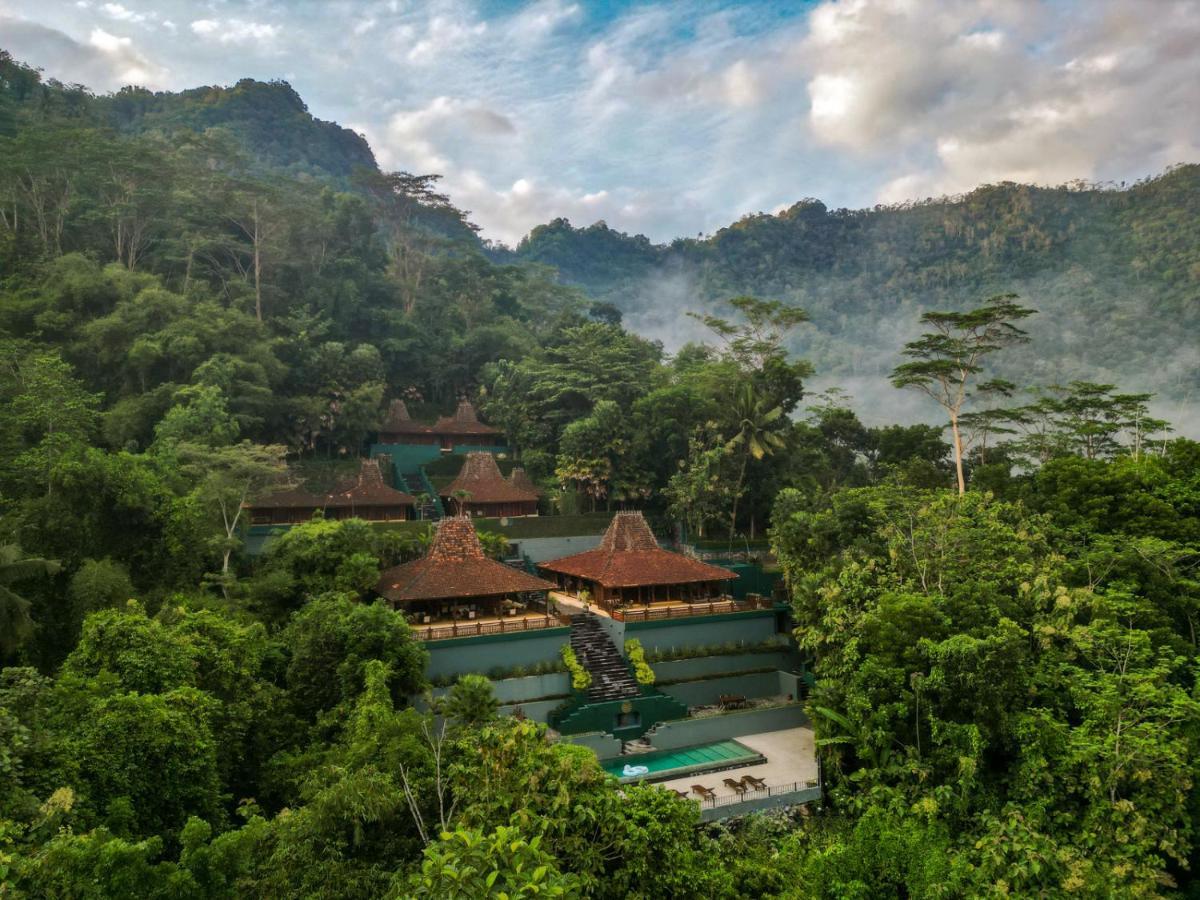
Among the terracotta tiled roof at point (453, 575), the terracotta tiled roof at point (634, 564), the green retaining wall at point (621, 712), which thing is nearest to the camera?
the green retaining wall at point (621, 712)

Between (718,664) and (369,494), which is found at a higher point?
(369,494)

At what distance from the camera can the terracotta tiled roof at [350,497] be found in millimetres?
28188

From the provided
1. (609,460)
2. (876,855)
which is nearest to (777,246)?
(609,460)

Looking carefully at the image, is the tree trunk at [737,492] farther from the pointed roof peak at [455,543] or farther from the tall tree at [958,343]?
the pointed roof peak at [455,543]

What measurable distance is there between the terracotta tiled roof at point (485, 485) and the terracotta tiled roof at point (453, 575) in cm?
932

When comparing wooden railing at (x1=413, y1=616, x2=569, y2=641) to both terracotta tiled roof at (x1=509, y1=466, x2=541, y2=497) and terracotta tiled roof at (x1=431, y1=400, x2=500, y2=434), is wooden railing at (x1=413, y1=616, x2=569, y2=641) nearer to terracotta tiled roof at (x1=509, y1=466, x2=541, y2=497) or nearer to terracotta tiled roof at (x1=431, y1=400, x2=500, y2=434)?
terracotta tiled roof at (x1=509, y1=466, x2=541, y2=497)

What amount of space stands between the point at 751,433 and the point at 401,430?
60.0ft

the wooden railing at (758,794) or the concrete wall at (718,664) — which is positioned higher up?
the concrete wall at (718,664)

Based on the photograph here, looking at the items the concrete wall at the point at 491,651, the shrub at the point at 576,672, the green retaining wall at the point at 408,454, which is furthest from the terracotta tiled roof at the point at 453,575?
the green retaining wall at the point at 408,454

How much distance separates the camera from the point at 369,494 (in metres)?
30.3

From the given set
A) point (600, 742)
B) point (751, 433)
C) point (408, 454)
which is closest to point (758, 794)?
point (600, 742)

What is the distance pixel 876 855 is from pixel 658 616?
9989 mm

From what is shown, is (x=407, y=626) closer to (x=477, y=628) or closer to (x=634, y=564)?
(x=477, y=628)

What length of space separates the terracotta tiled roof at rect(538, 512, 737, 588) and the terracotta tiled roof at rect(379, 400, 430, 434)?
55.9 ft
